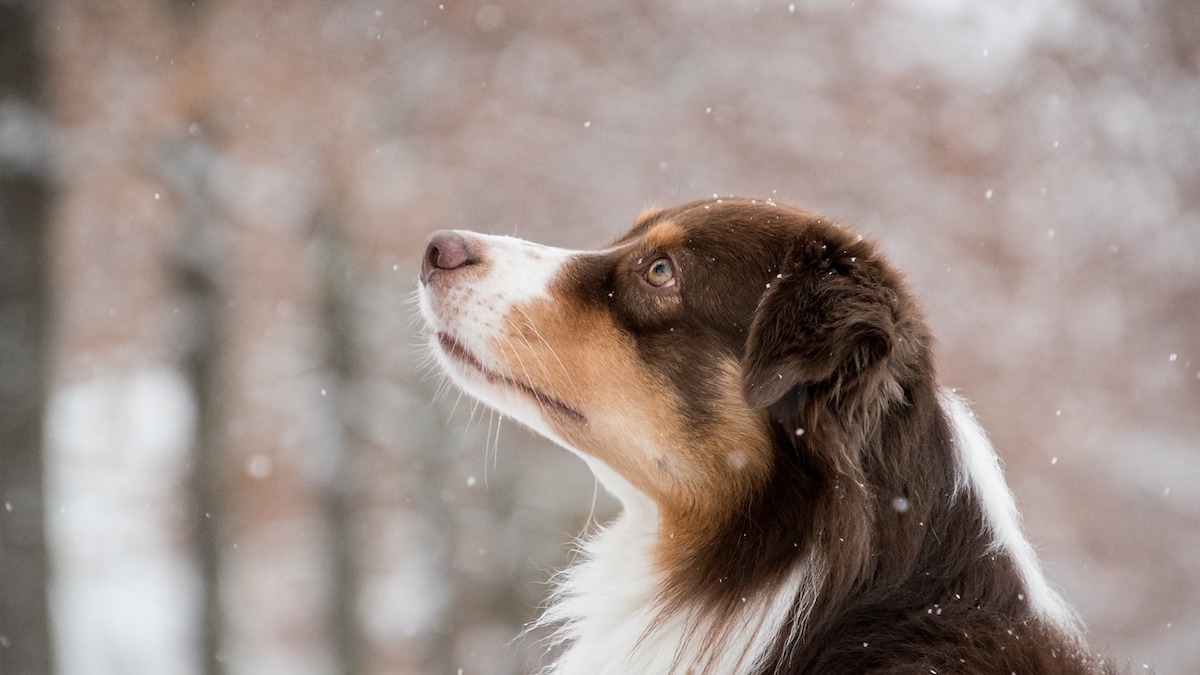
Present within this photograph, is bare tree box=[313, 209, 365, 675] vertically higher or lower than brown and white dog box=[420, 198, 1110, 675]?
lower

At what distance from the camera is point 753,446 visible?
330 cm

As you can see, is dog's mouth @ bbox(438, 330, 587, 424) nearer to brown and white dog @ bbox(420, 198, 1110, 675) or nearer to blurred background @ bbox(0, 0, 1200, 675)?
brown and white dog @ bbox(420, 198, 1110, 675)

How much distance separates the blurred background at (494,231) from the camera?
10508mm

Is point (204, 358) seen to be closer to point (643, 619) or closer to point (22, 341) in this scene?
point (22, 341)

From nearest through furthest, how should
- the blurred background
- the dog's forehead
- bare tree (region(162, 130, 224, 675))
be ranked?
the dog's forehead, bare tree (region(162, 130, 224, 675)), the blurred background

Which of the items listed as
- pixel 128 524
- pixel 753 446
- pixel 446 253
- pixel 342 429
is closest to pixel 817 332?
pixel 753 446

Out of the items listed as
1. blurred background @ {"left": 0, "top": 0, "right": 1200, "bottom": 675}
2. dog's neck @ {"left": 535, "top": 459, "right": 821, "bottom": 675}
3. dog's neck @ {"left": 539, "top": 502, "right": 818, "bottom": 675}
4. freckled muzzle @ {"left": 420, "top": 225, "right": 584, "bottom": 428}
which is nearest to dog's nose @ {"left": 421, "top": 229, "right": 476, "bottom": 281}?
freckled muzzle @ {"left": 420, "top": 225, "right": 584, "bottom": 428}

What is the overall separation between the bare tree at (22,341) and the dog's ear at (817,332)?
742cm

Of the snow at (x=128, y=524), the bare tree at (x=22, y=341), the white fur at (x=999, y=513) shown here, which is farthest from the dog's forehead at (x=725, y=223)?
the snow at (x=128, y=524)

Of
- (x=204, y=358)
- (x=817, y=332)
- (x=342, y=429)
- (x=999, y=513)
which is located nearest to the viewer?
(x=817, y=332)

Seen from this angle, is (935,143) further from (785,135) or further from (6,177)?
(6,177)

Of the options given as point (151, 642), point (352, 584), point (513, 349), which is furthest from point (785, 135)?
point (151, 642)

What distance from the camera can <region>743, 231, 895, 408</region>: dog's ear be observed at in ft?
9.38

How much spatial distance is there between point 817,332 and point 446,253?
1393mm
